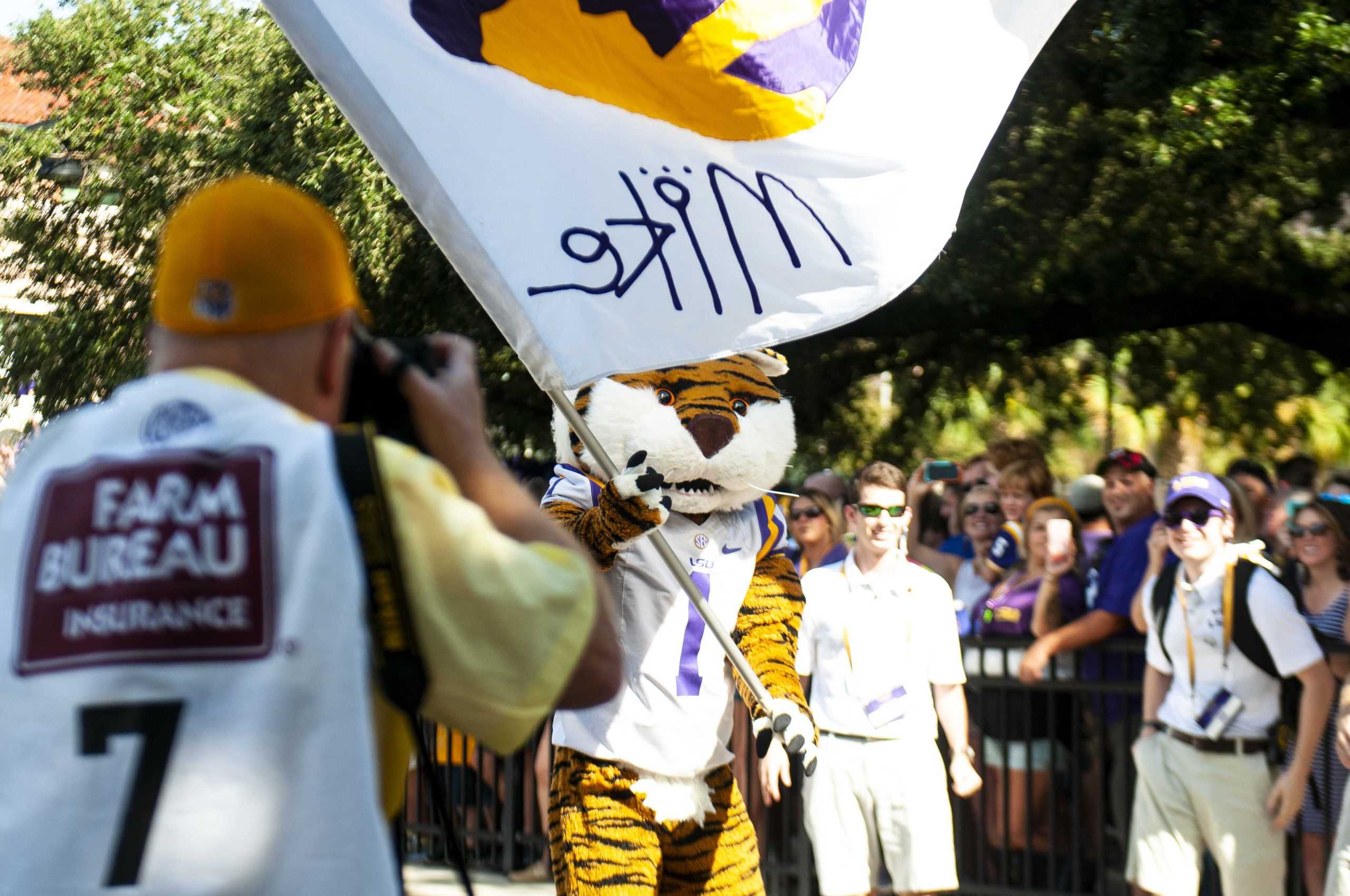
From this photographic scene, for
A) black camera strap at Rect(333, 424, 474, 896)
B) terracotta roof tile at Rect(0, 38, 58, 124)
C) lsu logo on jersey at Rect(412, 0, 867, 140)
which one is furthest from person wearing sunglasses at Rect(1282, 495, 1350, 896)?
terracotta roof tile at Rect(0, 38, 58, 124)

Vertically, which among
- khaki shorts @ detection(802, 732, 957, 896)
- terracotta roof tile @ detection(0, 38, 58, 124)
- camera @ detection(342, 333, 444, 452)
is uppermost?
terracotta roof tile @ detection(0, 38, 58, 124)

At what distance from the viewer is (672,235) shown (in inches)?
170

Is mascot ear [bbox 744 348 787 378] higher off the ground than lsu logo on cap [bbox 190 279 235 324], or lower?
higher

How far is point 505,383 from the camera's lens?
504 inches

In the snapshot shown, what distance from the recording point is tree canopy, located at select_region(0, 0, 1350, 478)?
9.39 m

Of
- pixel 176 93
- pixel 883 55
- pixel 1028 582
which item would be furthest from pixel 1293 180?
pixel 176 93

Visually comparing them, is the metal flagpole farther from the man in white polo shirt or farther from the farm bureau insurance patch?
the farm bureau insurance patch

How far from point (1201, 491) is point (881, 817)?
65.9 inches

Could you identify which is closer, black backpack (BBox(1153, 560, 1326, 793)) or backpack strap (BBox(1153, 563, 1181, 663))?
black backpack (BBox(1153, 560, 1326, 793))

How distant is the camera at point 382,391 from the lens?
6.74 feet

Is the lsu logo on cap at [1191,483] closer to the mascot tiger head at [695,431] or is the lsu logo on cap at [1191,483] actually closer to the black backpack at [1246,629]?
the black backpack at [1246,629]

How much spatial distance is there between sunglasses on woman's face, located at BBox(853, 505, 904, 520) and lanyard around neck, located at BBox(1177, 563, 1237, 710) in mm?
1067

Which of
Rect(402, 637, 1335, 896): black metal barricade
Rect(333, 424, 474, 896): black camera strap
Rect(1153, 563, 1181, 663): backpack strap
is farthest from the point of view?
Rect(402, 637, 1335, 896): black metal barricade

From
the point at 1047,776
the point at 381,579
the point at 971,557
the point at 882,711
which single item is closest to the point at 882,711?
the point at 882,711
